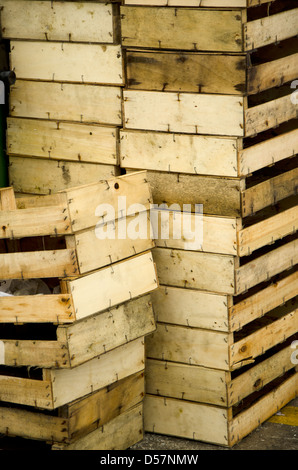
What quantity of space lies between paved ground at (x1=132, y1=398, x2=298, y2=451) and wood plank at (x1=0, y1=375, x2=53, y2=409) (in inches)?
35.3

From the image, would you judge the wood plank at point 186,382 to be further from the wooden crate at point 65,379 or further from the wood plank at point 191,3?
the wood plank at point 191,3

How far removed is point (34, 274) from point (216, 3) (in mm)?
1784

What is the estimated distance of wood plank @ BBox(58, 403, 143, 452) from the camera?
16.2 ft

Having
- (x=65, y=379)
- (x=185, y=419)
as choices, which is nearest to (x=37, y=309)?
(x=65, y=379)

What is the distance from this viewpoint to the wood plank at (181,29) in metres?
4.71

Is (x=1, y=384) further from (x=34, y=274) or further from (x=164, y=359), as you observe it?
(x=164, y=359)

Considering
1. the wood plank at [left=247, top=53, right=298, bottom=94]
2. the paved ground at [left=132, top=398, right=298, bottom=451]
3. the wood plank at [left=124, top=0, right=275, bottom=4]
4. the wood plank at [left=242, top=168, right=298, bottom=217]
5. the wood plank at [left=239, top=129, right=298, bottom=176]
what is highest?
the wood plank at [left=124, top=0, right=275, bottom=4]

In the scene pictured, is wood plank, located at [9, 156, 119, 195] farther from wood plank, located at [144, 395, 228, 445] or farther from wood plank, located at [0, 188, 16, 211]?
wood plank, located at [144, 395, 228, 445]

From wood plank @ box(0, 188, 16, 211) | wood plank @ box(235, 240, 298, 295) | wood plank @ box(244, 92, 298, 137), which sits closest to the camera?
wood plank @ box(0, 188, 16, 211)

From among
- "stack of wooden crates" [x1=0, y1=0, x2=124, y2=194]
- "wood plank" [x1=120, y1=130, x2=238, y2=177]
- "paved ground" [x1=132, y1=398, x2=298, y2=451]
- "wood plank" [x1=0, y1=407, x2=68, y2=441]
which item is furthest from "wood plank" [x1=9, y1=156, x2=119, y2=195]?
"paved ground" [x1=132, y1=398, x2=298, y2=451]

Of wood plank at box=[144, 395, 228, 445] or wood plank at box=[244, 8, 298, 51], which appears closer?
wood plank at box=[244, 8, 298, 51]

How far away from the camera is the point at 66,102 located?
5.28 m
